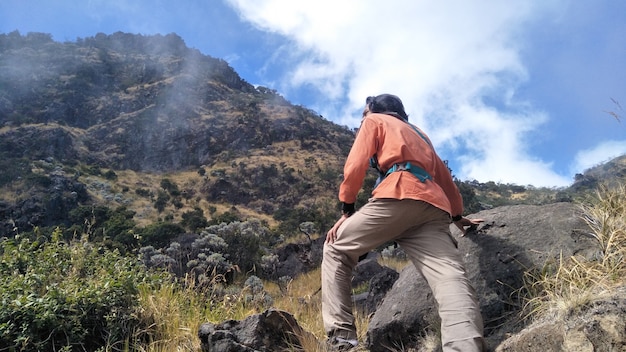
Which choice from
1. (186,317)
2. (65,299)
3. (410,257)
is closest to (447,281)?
(410,257)

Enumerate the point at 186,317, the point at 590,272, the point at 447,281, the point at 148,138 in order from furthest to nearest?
the point at 148,138
the point at 186,317
the point at 590,272
the point at 447,281

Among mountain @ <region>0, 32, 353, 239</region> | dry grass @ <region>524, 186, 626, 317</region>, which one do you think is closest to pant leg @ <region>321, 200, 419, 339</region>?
dry grass @ <region>524, 186, 626, 317</region>

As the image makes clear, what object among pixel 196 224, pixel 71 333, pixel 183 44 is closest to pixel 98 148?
pixel 196 224

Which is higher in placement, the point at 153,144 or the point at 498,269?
the point at 153,144

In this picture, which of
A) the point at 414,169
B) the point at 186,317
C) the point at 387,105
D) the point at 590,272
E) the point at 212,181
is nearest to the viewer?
the point at 590,272

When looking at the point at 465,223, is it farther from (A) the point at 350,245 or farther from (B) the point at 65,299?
(B) the point at 65,299

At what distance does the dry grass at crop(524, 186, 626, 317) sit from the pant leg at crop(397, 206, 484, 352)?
18.6 inches

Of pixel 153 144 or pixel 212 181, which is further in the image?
pixel 153 144

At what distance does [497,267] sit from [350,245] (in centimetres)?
114

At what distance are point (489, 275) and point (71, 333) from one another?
9.63 ft

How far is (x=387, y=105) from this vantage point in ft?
11.5

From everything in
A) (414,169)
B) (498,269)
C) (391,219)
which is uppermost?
(414,169)

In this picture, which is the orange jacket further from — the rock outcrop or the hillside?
the hillside

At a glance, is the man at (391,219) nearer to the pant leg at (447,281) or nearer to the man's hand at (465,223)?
the pant leg at (447,281)
